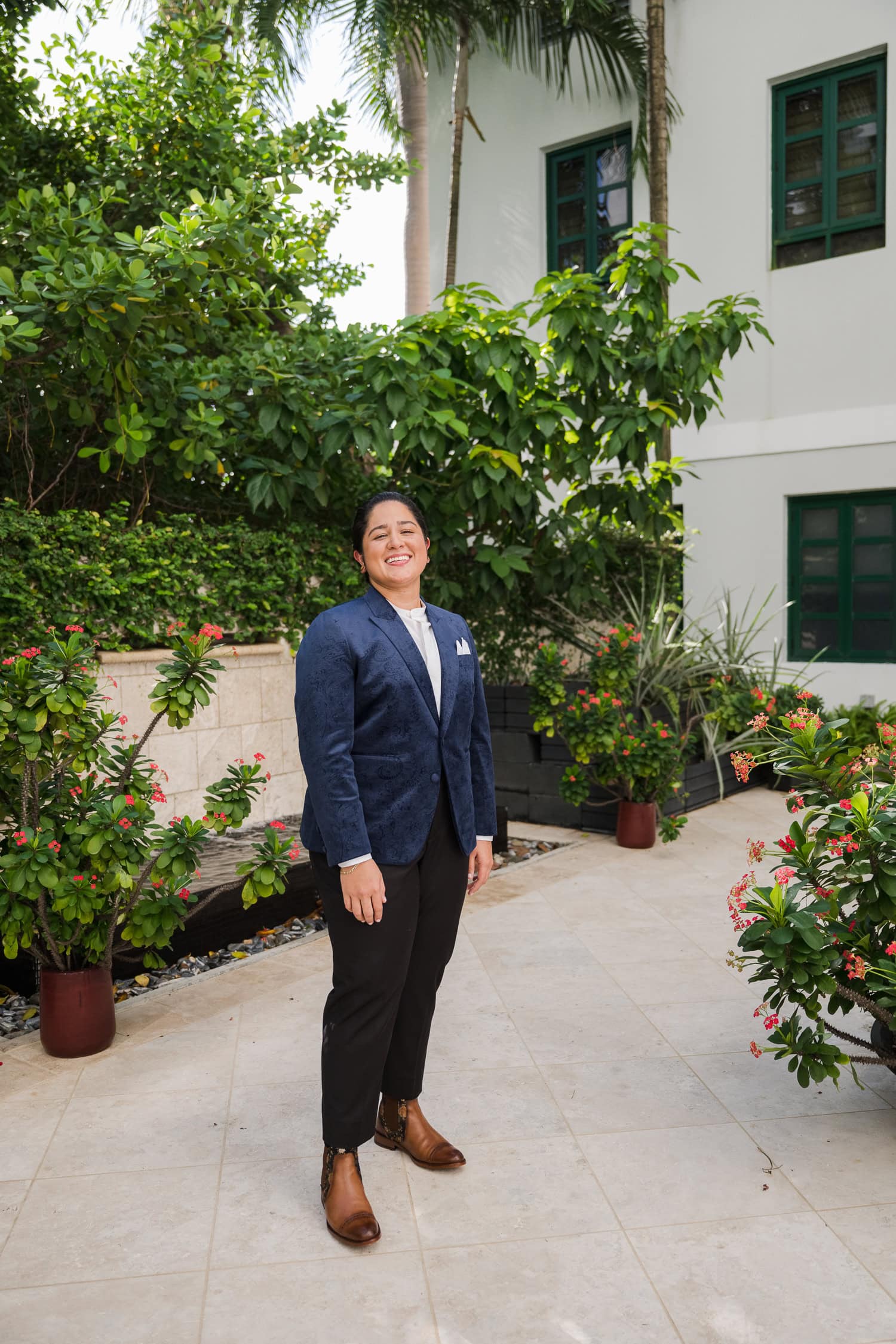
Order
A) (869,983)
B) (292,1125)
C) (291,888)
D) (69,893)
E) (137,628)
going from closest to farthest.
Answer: (869,983)
(292,1125)
(69,893)
(291,888)
(137,628)

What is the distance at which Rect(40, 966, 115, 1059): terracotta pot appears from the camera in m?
3.35

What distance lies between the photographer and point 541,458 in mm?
6469

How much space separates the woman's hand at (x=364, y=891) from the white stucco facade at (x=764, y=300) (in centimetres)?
729

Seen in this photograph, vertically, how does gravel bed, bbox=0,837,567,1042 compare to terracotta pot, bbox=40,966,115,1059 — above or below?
below

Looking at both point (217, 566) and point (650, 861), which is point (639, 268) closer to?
point (217, 566)

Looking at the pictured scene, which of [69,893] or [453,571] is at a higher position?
[453,571]

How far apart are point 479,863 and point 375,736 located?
0.56 metres

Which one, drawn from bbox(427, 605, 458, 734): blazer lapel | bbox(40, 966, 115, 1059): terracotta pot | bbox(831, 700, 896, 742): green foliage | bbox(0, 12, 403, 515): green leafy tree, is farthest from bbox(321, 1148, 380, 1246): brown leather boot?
bbox(831, 700, 896, 742): green foliage

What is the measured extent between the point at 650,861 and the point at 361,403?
2958 mm

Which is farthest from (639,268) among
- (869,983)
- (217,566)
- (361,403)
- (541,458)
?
(869,983)

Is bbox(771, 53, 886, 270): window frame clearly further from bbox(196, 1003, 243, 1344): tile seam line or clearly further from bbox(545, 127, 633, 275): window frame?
bbox(196, 1003, 243, 1344): tile seam line

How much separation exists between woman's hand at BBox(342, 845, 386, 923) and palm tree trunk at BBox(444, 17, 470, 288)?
378 inches

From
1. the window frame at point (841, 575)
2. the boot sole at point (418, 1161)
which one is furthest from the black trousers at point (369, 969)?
the window frame at point (841, 575)

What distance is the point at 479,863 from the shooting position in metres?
2.77
